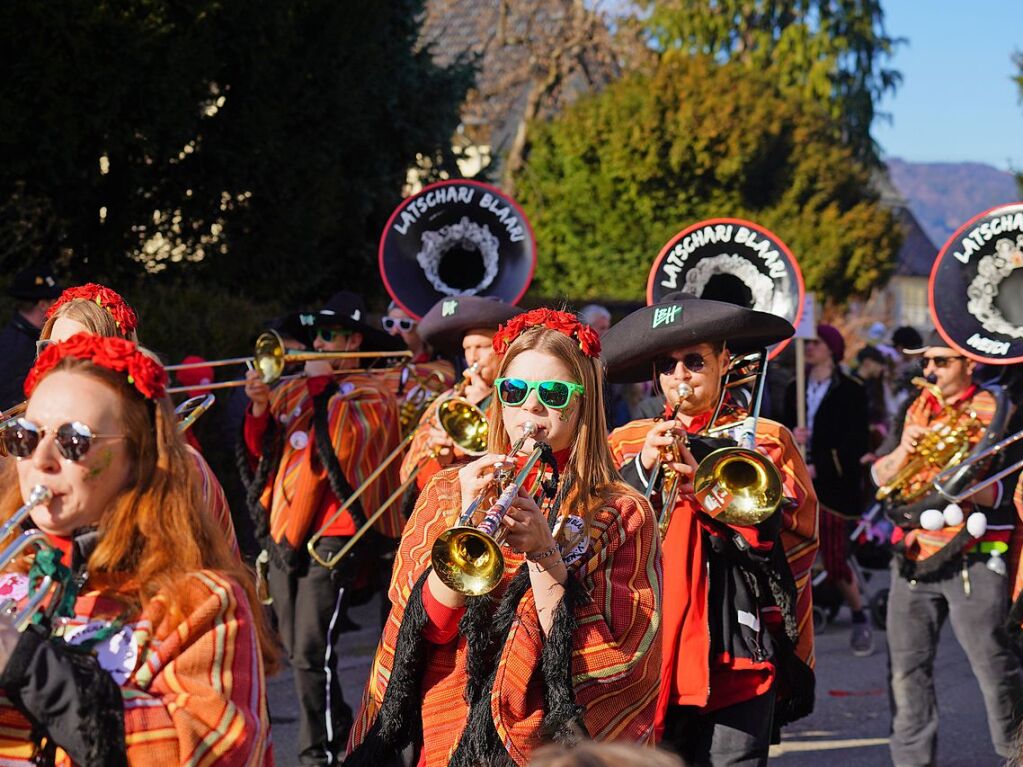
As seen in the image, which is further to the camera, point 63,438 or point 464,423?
point 464,423

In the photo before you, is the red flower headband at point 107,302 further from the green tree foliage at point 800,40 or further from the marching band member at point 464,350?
the green tree foliage at point 800,40

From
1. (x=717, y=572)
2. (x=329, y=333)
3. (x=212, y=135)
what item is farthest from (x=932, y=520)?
(x=212, y=135)

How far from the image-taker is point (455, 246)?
7.73 m

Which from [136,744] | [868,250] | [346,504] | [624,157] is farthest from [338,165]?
[868,250]

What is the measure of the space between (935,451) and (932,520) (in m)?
0.32

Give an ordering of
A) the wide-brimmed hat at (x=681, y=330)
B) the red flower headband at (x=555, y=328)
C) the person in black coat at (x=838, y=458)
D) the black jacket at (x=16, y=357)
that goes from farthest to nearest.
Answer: the person in black coat at (x=838, y=458)
the black jacket at (x=16, y=357)
the wide-brimmed hat at (x=681, y=330)
the red flower headband at (x=555, y=328)

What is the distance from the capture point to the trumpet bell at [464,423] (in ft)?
19.5

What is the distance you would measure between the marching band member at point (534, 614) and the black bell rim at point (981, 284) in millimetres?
3020

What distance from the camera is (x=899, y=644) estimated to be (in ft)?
20.2

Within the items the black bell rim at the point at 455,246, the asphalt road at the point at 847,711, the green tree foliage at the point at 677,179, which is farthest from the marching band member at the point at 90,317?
the green tree foliage at the point at 677,179

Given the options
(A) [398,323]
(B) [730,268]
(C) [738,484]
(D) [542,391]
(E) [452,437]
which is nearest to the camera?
(D) [542,391]

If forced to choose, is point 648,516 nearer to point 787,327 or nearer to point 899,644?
point 787,327

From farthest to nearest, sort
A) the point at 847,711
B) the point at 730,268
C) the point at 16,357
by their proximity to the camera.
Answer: the point at 847,711
the point at 16,357
the point at 730,268

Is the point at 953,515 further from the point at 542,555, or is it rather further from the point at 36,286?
the point at 36,286
